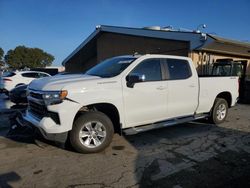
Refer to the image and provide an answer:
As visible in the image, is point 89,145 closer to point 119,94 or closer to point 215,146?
point 119,94

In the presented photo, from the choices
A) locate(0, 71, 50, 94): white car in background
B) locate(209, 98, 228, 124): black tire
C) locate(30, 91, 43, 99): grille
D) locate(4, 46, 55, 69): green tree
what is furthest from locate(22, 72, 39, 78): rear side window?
locate(4, 46, 55, 69): green tree

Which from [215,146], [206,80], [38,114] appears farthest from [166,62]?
[38,114]

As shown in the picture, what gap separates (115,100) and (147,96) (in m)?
0.83

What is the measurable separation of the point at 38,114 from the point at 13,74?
11.6 m

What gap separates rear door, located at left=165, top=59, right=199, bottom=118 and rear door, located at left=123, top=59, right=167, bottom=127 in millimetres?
240

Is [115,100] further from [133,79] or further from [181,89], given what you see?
[181,89]

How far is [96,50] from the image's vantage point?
22312 mm

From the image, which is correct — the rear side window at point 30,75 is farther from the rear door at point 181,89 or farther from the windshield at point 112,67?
the rear door at point 181,89

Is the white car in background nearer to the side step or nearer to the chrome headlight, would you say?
the chrome headlight

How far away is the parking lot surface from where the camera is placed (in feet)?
11.9

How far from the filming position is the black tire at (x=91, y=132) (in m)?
4.51

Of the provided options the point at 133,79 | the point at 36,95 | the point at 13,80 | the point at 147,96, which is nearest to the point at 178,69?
the point at 147,96

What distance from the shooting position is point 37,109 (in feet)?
15.4

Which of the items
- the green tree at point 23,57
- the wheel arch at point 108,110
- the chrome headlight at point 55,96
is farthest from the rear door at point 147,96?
the green tree at point 23,57
